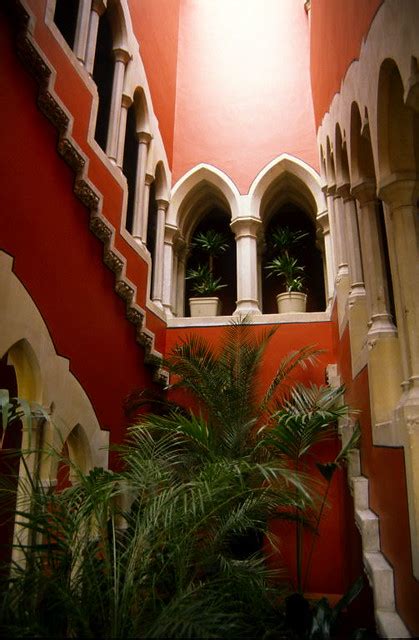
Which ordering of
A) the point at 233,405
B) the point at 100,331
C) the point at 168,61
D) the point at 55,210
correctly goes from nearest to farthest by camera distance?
1. the point at 55,210
2. the point at 100,331
3. the point at 233,405
4. the point at 168,61

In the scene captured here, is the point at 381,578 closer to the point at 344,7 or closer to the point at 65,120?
the point at 65,120

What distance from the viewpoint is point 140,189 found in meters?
5.84

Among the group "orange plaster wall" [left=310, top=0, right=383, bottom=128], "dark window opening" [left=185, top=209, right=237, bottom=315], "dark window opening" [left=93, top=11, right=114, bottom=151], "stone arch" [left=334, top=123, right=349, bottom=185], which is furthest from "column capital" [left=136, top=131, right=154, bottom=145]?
"stone arch" [left=334, top=123, right=349, bottom=185]

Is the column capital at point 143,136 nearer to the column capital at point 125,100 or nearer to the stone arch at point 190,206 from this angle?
the column capital at point 125,100

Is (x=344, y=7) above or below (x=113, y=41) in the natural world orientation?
below

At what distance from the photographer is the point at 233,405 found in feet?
15.9

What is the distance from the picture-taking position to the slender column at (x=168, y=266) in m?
6.48

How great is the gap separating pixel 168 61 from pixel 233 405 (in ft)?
17.6

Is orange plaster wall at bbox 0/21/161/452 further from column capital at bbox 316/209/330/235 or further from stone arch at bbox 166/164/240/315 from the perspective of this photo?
column capital at bbox 316/209/330/235

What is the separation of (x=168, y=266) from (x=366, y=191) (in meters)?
3.46

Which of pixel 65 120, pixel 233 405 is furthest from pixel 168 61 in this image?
pixel 233 405

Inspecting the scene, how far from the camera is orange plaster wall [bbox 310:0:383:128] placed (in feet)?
10.6

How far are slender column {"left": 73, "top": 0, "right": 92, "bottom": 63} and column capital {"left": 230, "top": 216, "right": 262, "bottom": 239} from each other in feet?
10.6

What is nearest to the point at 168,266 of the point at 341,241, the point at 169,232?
the point at 169,232
